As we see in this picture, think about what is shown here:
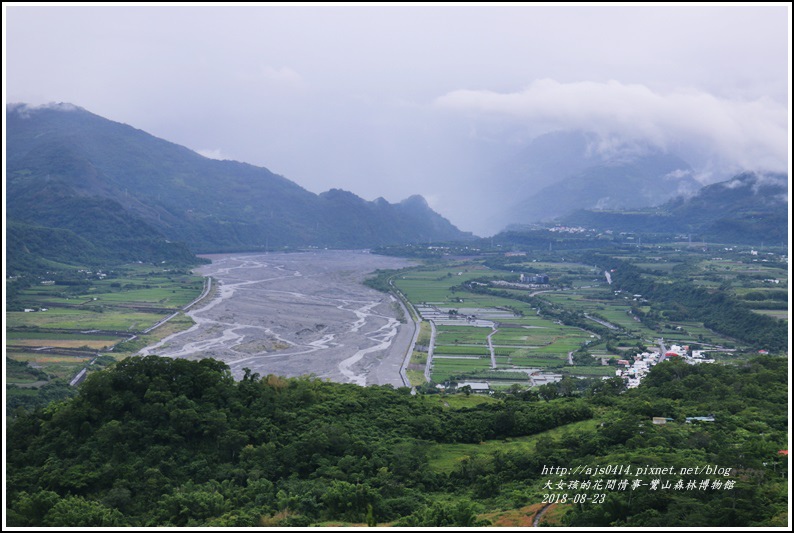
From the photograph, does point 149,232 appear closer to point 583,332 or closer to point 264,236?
point 264,236

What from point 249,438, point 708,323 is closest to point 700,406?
point 249,438

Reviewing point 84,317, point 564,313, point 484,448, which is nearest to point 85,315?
point 84,317

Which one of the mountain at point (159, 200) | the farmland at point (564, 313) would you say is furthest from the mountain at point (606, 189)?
the farmland at point (564, 313)

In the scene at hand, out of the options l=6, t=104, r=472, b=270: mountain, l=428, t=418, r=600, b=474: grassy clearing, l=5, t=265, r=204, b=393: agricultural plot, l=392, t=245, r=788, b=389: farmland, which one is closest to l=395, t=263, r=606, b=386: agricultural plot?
l=392, t=245, r=788, b=389: farmland

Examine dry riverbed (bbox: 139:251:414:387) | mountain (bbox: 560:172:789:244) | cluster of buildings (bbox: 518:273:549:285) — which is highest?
mountain (bbox: 560:172:789:244)

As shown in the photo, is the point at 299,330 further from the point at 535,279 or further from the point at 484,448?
the point at 535,279

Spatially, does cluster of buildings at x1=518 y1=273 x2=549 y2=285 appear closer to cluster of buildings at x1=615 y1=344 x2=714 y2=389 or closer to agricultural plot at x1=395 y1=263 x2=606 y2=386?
agricultural plot at x1=395 y1=263 x2=606 y2=386

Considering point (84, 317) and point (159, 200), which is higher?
point (159, 200)

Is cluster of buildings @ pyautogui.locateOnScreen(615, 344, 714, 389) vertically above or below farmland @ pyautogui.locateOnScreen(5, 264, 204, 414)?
below
